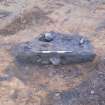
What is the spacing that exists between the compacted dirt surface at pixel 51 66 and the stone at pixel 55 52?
113 mm

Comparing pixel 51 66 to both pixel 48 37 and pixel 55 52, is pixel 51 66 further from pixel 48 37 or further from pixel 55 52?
pixel 48 37

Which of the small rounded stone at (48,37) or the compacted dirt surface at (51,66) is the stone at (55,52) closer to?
the small rounded stone at (48,37)

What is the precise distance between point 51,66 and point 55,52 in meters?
0.28

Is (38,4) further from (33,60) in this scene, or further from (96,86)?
(96,86)

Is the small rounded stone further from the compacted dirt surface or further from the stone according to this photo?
the compacted dirt surface

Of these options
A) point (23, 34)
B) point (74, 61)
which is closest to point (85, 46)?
point (74, 61)

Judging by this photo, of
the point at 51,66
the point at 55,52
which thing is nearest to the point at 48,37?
the point at 55,52

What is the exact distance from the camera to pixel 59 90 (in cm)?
608

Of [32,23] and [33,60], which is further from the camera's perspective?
[32,23]

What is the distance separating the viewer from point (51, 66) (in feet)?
21.8

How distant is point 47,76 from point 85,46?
984 mm

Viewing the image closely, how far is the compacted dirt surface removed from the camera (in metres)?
5.92

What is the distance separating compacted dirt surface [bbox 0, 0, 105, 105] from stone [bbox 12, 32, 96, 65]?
113mm

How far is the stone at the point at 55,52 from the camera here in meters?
6.57
